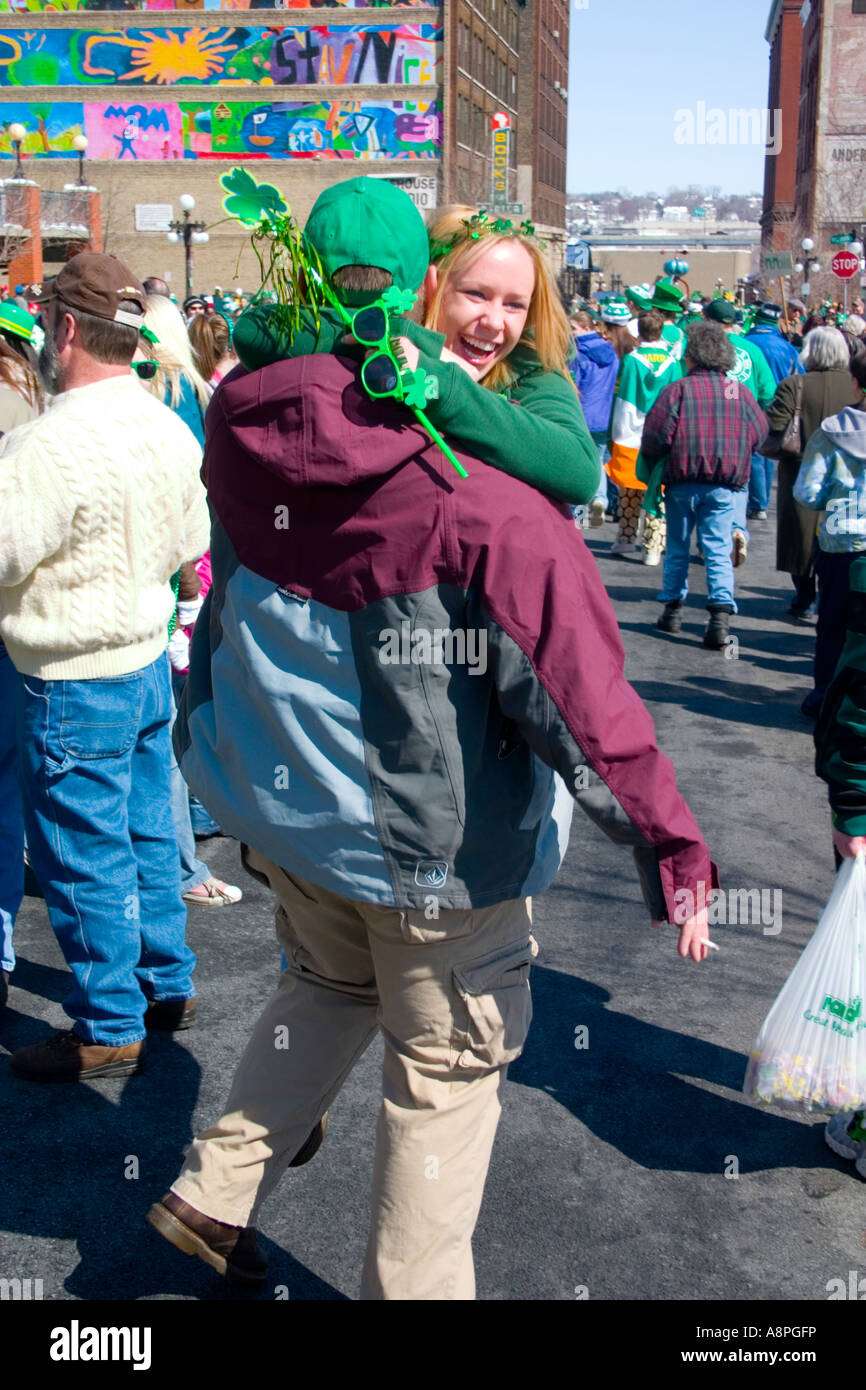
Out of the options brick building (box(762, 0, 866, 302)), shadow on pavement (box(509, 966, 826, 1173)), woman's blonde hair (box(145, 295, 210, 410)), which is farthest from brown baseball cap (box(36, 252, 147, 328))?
brick building (box(762, 0, 866, 302))

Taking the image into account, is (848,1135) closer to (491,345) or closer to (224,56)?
(491,345)

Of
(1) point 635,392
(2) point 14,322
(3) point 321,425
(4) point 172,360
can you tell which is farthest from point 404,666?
(1) point 635,392

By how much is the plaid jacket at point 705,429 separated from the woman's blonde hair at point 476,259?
6.30 m

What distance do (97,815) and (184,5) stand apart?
6076 cm

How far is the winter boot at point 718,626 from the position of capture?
29.1ft

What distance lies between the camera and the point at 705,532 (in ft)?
29.4

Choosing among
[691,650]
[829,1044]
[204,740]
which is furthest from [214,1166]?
[691,650]

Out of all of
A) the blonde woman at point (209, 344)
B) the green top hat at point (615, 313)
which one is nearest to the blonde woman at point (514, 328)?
the blonde woman at point (209, 344)

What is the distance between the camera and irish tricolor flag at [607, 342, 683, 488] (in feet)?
36.1

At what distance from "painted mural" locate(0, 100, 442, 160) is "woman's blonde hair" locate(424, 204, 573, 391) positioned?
57067 mm

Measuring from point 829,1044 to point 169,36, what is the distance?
6138 cm

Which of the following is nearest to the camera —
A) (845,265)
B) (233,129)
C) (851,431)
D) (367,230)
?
(367,230)
